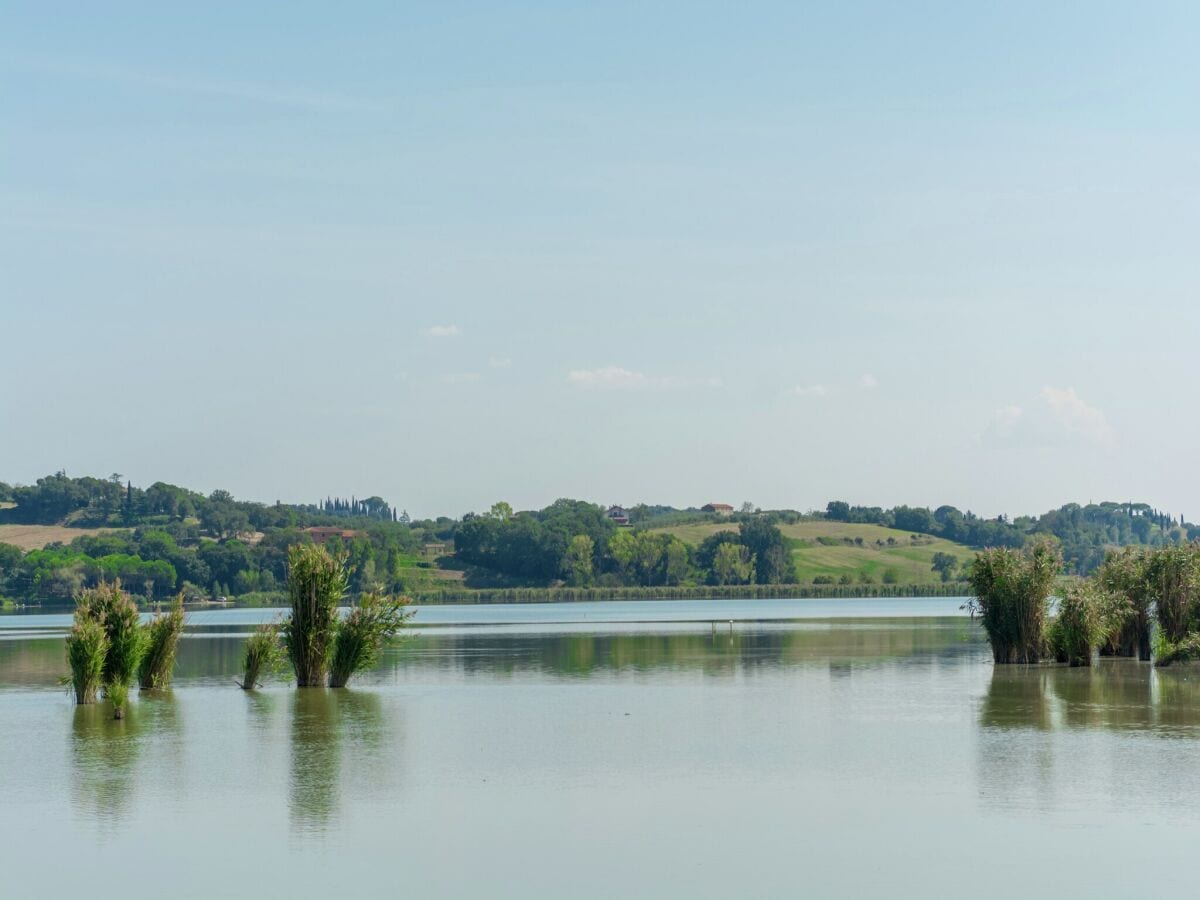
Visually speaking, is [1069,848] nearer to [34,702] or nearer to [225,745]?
[225,745]

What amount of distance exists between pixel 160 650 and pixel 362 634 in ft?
16.5

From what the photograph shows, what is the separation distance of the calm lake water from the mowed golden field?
439 ft

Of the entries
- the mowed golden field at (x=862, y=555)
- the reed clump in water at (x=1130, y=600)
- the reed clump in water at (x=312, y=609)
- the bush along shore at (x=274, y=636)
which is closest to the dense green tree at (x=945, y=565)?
the mowed golden field at (x=862, y=555)

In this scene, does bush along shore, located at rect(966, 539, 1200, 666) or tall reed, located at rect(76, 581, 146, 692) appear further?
bush along shore, located at rect(966, 539, 1200, 666)

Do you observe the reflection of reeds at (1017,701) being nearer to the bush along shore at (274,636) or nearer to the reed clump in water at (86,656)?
the bush along shore at (274,636)

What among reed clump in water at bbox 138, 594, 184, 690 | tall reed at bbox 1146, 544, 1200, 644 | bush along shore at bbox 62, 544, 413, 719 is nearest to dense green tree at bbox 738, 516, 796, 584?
tall reed at bbox 1146, 544, 1200, 644

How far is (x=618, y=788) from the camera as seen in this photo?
20.8m

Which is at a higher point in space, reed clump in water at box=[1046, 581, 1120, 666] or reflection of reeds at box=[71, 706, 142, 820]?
reed clump in water at box=[1046, 581, 1120, 666]

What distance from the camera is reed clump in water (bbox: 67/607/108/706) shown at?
32938 millimetres

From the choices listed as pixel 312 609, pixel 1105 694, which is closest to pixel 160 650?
pixel 312 609

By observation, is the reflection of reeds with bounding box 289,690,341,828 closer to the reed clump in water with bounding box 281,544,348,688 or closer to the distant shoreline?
the reed clump in water with bounding box 281,544,348,688

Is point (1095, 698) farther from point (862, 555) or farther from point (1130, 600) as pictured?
point (862, 555)

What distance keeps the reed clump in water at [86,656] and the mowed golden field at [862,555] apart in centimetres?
14040

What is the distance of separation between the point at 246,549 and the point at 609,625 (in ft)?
334
